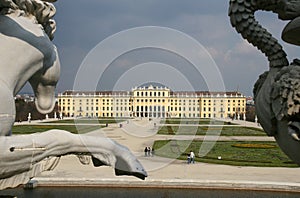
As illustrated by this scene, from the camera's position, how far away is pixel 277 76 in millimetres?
2881

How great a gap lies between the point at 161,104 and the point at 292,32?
8187cm

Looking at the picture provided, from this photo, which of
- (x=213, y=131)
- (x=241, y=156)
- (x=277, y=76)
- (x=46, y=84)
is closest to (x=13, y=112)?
(x=46, y=84)

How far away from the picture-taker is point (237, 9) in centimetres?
314

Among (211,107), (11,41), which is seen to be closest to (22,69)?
(11,41)

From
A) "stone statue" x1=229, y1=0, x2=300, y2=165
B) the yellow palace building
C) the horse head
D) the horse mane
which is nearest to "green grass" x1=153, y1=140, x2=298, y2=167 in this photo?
"stone statue" x1=229, y1=0, x2=300, y2=165

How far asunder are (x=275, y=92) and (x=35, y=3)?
6.13ft

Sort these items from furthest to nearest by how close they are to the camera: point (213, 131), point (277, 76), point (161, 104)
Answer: point (161, 104) < point (213, 131) < point (277, 76)

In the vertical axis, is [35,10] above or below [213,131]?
above

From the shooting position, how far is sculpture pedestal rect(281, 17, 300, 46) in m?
2.83

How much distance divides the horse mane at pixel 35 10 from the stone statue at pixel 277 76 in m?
1.53

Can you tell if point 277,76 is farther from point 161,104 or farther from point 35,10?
point 161,104

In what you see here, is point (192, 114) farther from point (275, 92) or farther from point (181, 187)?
point (275, 92)

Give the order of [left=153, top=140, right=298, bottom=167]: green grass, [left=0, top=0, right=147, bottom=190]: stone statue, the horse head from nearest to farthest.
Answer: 1. [left=0, top=0, right=147, bottom=190]: stone statue
2. the horse head
3. [left=153, top=140, right=298, bottom=167]: green grass

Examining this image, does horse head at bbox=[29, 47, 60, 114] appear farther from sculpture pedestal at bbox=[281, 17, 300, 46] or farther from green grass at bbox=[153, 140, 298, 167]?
green grass at bbox=[153, 140, 298, 167]
